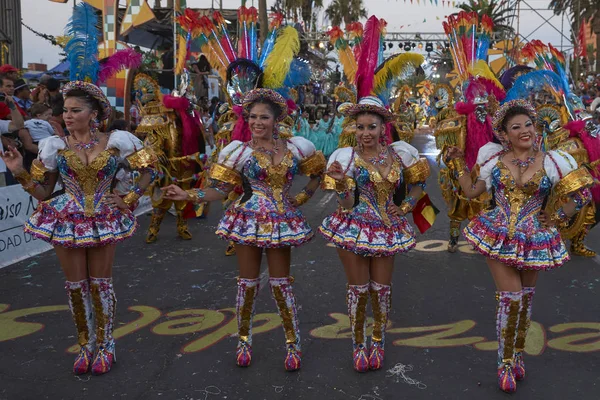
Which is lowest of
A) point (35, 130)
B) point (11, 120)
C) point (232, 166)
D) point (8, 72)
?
point (232, 166)

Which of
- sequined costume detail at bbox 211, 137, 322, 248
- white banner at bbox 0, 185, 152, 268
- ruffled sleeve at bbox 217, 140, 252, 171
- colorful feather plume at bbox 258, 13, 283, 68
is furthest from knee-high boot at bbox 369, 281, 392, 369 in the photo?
white banner at bbox 0, 185, 152, 268

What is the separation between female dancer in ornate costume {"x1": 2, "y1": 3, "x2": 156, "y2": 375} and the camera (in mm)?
3797

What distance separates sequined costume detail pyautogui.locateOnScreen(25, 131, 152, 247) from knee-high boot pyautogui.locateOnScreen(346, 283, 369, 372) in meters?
1.62

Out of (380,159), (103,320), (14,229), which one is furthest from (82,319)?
(14,229)

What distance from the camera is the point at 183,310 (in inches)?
212

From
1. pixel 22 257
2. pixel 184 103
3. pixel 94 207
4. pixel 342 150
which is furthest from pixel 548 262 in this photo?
pixel 22 257

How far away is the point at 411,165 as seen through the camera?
4082mm

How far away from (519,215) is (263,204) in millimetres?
1673

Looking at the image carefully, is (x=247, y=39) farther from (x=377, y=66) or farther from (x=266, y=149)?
(x=266, y=149)

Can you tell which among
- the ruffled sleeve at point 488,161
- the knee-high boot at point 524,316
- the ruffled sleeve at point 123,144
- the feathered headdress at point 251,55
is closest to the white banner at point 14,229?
the feathered headdress at point 251,55

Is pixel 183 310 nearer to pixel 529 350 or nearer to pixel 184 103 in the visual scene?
pixel 529 350

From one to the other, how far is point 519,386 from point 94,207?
10.1ft

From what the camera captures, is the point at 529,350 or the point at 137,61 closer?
the point at 529,350

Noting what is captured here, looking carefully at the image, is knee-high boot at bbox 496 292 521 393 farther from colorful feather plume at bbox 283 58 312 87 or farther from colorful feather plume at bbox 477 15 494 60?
colorful feather plume at bbox 477 15 494 60
